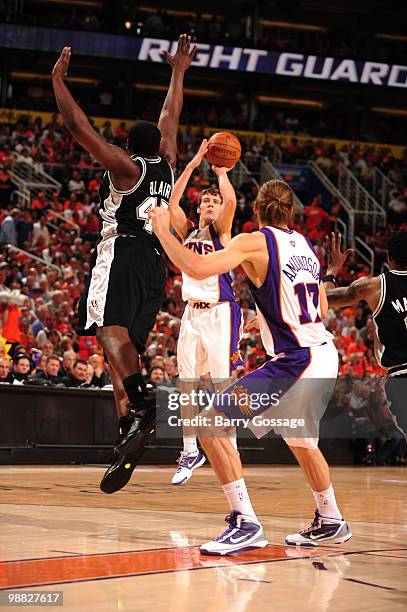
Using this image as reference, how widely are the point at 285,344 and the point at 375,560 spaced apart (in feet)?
3.68

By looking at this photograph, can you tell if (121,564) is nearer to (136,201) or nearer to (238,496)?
(238,496)

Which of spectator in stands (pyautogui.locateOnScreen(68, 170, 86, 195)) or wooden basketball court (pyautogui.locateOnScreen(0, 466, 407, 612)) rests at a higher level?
spectator in stands (pyautogui.locateOnScreen(68, 170, 86, 195))

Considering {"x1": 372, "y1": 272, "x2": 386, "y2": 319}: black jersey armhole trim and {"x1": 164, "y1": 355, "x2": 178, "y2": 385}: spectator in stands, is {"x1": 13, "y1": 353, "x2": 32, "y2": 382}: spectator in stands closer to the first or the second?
{"x1": 164, "y1": 355, "x2": 178, "y2": 385}: spectator in stands

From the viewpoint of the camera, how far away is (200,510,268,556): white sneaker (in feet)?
15.5

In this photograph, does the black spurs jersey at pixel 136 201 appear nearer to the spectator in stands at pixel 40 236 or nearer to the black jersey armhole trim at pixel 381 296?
the black jersey armhole trim at pixel 381 296

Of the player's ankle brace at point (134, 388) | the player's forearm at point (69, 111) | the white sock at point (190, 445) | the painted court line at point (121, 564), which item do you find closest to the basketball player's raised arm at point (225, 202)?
the player's forearm at point (69, 111)

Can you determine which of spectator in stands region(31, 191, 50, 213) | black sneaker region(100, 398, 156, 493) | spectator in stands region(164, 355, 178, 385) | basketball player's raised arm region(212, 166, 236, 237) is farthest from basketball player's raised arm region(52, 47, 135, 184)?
spectator in stands region(31, 191, 50, 213)

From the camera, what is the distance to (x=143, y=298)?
5.84 metres

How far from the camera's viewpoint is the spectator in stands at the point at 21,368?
1186 centimetres

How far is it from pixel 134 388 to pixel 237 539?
3.84 feet

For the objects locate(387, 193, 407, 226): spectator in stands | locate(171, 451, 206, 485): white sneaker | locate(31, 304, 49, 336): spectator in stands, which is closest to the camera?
locate(171, 451, 206, 485): white sneaker

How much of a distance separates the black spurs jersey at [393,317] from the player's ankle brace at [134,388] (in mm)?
1490

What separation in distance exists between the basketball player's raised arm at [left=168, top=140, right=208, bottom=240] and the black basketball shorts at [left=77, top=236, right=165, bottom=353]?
1.60 feet

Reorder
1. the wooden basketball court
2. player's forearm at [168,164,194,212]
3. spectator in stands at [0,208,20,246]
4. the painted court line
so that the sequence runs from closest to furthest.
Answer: the wooden basketball court, the painted court line, player's forearm at [168,164,194,212], spectator in stands at [0,208,20,246]
